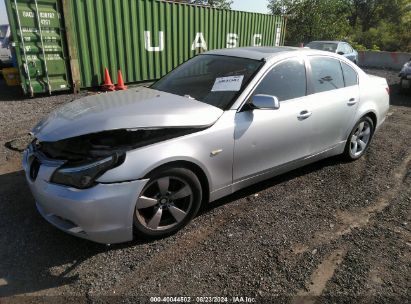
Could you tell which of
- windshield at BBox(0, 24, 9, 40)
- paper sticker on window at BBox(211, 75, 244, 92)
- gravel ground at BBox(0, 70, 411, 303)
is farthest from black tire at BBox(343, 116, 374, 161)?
windshield at BBox(0, 24, 9, 40)

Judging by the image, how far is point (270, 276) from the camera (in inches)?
104

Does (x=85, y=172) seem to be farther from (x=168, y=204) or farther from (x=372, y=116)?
(x=372, y=116)

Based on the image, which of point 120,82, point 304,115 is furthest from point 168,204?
point 120,82

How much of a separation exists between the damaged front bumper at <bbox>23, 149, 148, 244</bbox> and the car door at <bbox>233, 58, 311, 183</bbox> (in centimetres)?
109

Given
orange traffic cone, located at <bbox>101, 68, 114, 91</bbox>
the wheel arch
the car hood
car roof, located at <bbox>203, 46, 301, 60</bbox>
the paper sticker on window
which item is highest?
car roof, located at <bbox>203, 46, 301, 60</bbox>

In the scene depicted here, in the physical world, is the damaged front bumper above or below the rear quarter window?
below

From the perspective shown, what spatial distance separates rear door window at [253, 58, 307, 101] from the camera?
3534mm

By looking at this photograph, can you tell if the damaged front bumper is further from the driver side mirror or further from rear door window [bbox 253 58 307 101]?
rear door window [bbox 253 58 307 101]

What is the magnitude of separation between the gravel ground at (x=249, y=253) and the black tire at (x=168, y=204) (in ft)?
0.39

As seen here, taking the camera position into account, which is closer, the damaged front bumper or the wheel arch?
the damaged front bumper

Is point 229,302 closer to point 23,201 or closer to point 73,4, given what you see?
point 23,201

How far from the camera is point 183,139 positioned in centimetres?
291

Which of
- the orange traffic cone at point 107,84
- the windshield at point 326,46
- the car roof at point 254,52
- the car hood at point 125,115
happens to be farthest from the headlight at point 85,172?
the windshield at point 326,46

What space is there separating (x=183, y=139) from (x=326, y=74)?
226cm
